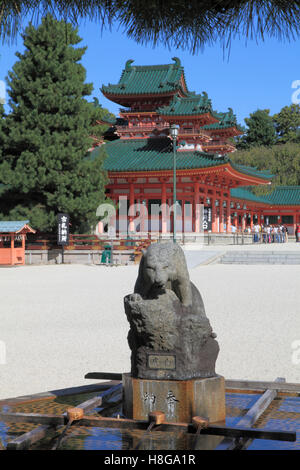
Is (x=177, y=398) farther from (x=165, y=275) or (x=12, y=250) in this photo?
(x=12, y=250)

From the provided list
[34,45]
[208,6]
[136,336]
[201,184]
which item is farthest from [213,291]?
[201,184]

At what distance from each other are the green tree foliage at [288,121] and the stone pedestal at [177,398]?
62.4 metres

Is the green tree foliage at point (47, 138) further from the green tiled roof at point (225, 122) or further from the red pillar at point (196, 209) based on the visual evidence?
the green tiled roof at point (225, 122)

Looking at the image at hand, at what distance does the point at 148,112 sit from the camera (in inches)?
1321

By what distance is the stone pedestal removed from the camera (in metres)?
3.16

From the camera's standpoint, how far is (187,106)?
3250 cm

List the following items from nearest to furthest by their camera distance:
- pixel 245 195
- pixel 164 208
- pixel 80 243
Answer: pixel 80 243 → pixel 164 208 → pixel 245 195

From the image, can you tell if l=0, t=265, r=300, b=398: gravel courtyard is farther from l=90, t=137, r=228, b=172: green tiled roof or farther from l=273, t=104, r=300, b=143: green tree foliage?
l=273, t=104, r=300, b=143: green tree foliage

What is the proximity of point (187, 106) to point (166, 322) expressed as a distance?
100ft

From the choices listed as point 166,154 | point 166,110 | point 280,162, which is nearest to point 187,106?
point 166,110

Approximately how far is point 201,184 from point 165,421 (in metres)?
28.8

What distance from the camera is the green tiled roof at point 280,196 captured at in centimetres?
4462

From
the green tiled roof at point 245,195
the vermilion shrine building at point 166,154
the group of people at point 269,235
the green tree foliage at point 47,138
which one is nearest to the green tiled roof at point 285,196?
the green tiled roof at point 245,195

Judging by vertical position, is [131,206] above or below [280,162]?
below
